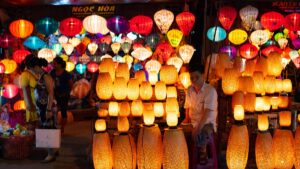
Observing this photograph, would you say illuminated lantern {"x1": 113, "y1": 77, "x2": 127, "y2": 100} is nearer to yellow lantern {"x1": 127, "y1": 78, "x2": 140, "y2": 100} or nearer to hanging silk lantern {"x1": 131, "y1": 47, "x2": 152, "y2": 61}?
yellow lantern {"x1": 127, "y1": 78, "x2": 140, "y2": 100}

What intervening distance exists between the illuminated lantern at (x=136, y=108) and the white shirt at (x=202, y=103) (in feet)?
2.54

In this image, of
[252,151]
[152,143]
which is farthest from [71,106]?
[152,143]

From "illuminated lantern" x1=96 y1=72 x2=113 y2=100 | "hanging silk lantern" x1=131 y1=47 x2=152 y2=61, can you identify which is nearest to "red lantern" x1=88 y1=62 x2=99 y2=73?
"hanging silk lantern" x1=131 y1=47 x2=152 y2=61

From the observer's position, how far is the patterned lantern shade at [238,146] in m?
5.32

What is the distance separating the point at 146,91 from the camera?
22.4 ft

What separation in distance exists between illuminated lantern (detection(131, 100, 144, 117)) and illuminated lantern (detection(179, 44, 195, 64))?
10.4 feet

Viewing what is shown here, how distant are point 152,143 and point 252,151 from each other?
3.03 metres

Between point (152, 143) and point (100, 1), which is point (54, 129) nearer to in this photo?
point (152, 143)

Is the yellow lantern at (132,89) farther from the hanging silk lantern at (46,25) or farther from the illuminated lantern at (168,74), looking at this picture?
the hanging silk lantern at (46,25)

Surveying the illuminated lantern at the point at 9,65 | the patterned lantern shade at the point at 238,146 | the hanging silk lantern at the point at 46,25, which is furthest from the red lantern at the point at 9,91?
the patterned lantern shade at the point at 238,146

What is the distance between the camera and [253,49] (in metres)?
11.0

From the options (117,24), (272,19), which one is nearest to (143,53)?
(117,24)

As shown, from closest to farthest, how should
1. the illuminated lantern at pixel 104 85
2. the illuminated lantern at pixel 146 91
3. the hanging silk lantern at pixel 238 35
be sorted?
the illuminated lantern at pixel 104 85 < the illuminated lantern at pixel 146 91 < the hanging silk lantern at pixel 238 35

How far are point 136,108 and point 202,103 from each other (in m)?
1.22
